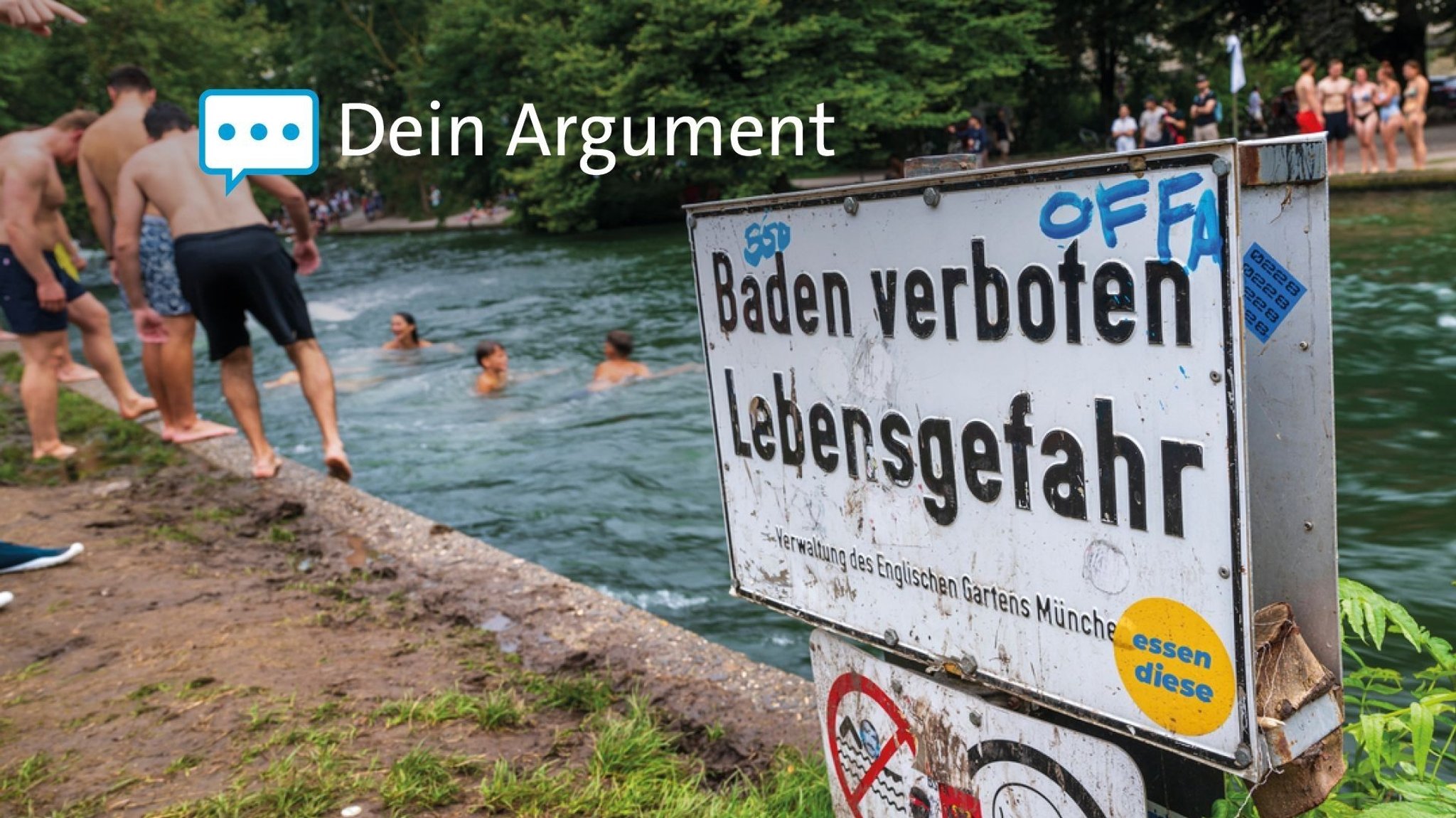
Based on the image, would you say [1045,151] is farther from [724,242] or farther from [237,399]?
[724,242]

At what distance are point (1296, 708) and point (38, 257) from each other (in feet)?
24.6

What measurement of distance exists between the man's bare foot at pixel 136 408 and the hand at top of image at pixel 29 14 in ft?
16.2

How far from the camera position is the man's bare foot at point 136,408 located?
888cm

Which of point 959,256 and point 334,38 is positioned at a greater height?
point 334,38

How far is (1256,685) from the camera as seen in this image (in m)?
1.73

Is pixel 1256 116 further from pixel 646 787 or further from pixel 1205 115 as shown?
pixel 646 787

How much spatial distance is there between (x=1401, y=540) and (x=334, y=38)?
47150 mm

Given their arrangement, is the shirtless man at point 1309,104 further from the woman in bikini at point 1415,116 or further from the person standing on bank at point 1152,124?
the person standing on bank at point 1152,124

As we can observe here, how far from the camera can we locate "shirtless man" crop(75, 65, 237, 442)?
7.18 m

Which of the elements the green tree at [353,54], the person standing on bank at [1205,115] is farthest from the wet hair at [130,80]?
the green tree at [353,54]

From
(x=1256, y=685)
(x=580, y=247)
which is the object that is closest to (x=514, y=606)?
(x=1256, y=685)

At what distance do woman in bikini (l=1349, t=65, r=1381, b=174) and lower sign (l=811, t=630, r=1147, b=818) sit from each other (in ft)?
57.7

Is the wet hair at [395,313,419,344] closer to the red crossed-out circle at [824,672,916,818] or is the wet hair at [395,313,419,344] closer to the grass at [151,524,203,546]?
the grass at [151,524,203,546]

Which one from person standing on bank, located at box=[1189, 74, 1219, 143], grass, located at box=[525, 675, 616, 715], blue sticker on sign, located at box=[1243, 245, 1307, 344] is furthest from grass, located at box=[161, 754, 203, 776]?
person standing on bank, located at box=[1189, 74, 1219, 143]
